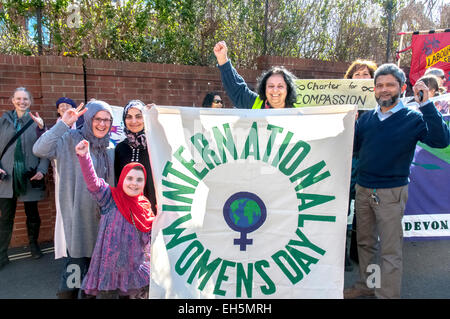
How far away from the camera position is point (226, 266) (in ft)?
7.98

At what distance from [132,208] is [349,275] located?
249 centimetres

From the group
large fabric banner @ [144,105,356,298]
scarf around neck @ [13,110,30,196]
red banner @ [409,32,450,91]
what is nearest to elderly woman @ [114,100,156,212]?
large fabric banner @ [144,105,356,298]

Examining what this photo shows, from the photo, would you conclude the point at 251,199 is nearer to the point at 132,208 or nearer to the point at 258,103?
the point at 132,208

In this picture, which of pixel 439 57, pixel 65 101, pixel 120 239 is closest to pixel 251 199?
pixel 120 239

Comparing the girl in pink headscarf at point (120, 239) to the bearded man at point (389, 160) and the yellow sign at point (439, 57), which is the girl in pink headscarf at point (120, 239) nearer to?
the bearded man at point (389, 160)

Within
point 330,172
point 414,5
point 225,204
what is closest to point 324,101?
point 330,172

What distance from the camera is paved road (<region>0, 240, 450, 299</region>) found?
3.52m

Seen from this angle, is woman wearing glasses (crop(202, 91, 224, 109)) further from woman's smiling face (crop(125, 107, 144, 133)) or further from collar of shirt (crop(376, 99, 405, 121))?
collar of shirt (crop(376, 99, 405, 121))

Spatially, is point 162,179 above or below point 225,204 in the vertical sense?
above

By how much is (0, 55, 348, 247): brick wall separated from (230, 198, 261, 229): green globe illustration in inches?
125

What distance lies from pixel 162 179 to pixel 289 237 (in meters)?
0.91

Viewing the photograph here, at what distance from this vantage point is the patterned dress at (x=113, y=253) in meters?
2.55

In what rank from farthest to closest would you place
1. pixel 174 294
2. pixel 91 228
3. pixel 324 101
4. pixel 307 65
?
pixel 307 65 → pixel 324 101 → pixel 91 228 → pixel 174 294

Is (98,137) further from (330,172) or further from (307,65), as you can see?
(307,65)
